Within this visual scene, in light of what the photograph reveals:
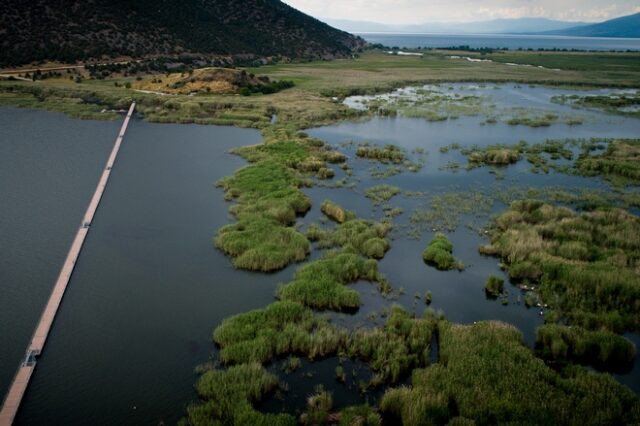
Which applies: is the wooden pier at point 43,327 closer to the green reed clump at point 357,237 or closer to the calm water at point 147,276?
the calm water at point 147,276

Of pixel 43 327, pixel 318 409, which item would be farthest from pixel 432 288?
pixel 43 327

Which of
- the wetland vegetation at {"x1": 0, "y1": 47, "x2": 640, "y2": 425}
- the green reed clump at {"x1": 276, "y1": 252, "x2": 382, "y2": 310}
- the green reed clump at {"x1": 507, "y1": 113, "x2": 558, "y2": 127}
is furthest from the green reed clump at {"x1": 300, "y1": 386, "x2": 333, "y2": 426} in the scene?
the green reed clump at {"x1": 507, "y1": 113, "x2": 558, "y2": 127}

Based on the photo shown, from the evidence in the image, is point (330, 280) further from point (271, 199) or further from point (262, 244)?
point (271, 199)

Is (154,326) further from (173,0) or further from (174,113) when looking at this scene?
(173,0)

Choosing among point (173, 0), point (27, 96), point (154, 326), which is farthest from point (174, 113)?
point (173, 0)

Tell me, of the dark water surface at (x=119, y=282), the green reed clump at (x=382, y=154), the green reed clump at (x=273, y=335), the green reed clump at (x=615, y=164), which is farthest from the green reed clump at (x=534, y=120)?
the green reed clump at (x=273, y=335)

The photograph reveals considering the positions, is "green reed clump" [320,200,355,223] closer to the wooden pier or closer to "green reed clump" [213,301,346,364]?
"green reed clump" [213,301,346,364]
